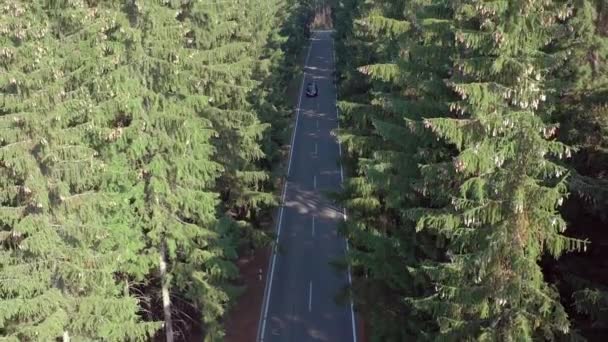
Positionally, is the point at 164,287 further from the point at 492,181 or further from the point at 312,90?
the point at 312,90

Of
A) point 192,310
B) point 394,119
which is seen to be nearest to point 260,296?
point 192,310

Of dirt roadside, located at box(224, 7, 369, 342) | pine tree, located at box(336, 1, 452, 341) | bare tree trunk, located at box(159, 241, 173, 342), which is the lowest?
dirt roadside, located at box(224, 7, 369, 342)

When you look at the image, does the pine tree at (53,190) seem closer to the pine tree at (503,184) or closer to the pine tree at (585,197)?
the pine tree at (503,184)

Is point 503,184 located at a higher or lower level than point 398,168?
higher

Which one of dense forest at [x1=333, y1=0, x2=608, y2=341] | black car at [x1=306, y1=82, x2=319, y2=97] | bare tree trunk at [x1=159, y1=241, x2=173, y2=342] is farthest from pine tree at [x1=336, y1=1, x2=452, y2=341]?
black car at [x1=306, y1=82, x2=319, y2=97]

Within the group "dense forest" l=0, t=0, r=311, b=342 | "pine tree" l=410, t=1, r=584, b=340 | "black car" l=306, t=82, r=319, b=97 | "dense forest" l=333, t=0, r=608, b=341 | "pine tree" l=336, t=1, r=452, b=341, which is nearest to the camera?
"pine tree" l=410, t=1, r=584, b=340

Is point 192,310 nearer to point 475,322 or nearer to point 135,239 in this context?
point 135,239

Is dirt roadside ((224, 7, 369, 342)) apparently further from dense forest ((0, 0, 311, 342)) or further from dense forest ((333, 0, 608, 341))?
dense forest ((333, 0, 608, 341))

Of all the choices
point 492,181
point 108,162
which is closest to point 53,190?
point 108,162
